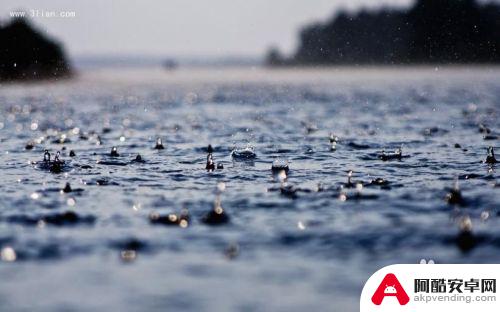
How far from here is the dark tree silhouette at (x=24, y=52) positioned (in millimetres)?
84500

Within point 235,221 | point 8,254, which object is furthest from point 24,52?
point 8,254

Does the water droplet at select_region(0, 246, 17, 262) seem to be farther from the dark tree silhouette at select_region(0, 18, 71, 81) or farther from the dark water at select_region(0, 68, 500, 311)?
the dark tree silhouette at select_region(0, 18, 71, 81)

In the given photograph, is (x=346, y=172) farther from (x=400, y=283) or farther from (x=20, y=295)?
(x=20, y=295)

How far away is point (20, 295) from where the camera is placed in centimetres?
916

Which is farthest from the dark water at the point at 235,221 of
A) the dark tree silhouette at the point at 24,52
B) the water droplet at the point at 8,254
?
the dark tree silhouette at the point at 24,52

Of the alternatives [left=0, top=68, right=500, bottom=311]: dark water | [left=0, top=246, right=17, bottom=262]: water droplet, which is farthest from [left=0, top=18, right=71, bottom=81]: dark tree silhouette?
[left=0, top=246, right=17, bottom=262]: water droplet

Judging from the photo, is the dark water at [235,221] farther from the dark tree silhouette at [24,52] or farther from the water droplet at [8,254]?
the dark tree silhouette at [24,52]

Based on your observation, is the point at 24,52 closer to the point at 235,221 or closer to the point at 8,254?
the point at 235,221

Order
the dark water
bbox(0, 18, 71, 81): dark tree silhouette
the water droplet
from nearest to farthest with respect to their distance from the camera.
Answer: the dark water, the water droplet, bbox(0, 18, 71, 81): dark tree silhouette

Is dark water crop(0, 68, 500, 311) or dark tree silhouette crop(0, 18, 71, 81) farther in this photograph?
dark tree silhouette crop(0, 18, 71, 81)

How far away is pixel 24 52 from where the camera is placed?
3433 inches

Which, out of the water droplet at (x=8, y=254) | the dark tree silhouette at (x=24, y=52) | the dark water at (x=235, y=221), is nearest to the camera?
the dark water at (x=235, y=221)

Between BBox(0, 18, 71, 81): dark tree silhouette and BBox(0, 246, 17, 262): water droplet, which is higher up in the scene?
BBox(0, 18, 71, 81): dark tree silhouette

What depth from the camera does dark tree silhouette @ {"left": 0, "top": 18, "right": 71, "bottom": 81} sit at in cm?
8450
